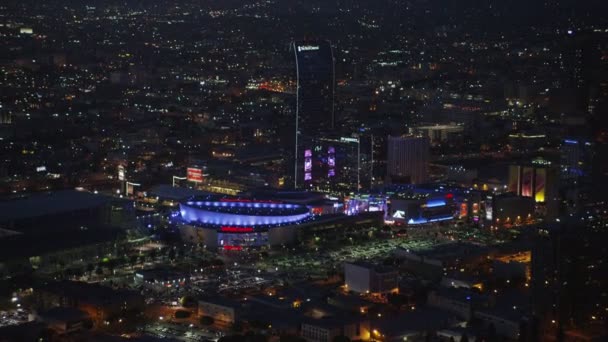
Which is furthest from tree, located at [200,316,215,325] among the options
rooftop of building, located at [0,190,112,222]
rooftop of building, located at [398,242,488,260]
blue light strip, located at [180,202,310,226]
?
rooftop of building, located at [0,190,112,222]

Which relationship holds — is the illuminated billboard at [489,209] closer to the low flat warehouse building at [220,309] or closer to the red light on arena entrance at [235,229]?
the red light on arena entrance at [235,229]

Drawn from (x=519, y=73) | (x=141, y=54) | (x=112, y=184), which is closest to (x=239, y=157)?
(x=112, y=184)

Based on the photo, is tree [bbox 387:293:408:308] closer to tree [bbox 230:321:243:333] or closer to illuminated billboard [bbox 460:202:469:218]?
tree [bbox 230:321:243:333]

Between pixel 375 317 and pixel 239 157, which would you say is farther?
pixel 239 157

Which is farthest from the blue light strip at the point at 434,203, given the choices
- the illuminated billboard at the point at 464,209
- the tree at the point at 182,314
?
the tree at the point at 182,314

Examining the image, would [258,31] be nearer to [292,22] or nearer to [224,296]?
[292,22]

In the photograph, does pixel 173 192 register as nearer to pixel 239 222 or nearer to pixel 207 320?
pixel 239 222

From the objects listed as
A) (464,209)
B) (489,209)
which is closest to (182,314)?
(489,209)
